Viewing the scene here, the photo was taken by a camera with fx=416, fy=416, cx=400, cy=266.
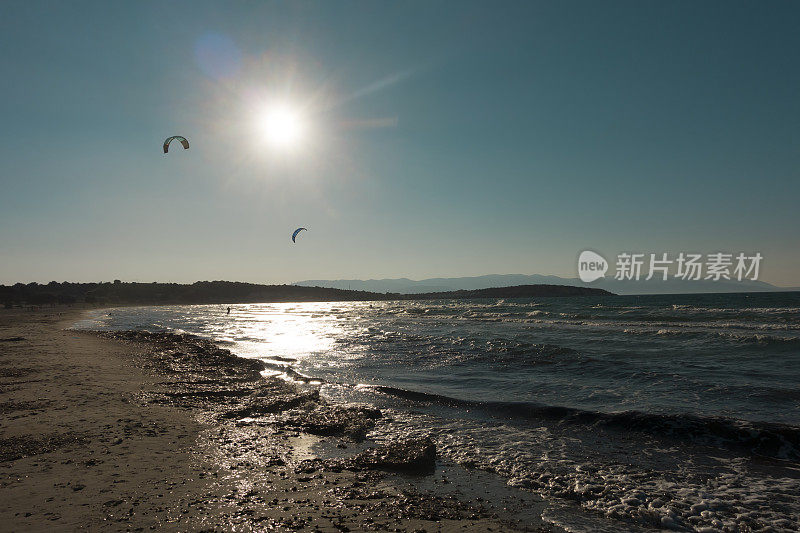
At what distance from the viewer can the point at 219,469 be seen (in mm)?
6039

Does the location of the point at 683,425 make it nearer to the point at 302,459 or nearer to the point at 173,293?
the point at 302,459

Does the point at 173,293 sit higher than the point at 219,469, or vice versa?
the point at 219,469

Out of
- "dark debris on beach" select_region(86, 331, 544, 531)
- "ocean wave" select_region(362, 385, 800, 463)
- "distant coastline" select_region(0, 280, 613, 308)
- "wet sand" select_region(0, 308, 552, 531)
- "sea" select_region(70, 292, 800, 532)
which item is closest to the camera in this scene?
"wet sand" select_region(0, 308, 552, 531)

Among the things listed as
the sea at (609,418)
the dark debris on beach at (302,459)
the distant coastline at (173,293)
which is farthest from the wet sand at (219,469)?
the distant coastline at (173,293)

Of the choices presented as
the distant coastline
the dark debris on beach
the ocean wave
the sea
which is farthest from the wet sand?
the distant coastline

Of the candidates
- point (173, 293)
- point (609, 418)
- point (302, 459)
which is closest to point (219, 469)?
point (302, 459)

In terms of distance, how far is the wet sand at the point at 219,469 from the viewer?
15.4 ft

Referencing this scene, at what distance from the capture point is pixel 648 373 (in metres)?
15.2

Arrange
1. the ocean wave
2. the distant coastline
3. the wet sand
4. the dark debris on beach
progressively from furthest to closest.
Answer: the distant coastline, the ocean wave, the dark debris on beach, the wet sand

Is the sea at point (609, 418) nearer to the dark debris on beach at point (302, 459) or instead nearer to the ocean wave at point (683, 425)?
the ocean wave at point (683, 425)

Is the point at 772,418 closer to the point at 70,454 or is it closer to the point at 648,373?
the point at 648,373

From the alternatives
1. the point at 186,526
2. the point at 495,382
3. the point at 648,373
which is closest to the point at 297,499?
the point at 186,526

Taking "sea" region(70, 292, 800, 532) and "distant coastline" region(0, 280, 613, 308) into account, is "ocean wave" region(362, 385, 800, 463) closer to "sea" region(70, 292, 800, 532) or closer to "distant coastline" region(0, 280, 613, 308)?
"sea" region(70, 292, 800, 532)

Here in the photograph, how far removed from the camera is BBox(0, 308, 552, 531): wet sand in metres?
4.70
